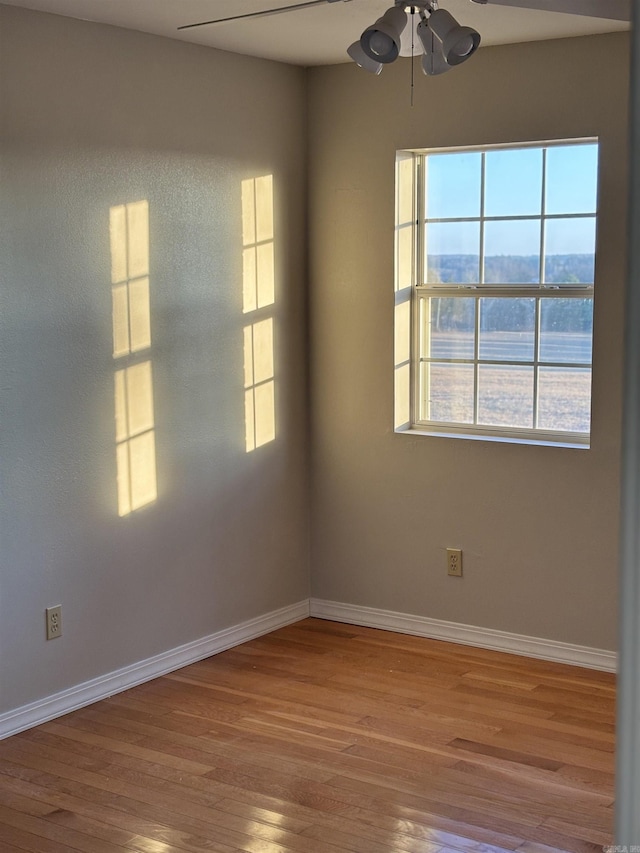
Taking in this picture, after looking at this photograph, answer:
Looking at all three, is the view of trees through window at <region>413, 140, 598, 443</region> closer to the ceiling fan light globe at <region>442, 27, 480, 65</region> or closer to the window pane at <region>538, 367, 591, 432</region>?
the window pane at <region>538, 367, 591, 432</region>

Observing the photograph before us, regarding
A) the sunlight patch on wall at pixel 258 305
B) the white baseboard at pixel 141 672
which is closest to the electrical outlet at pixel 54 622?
the white baseboard at pixel 141 672

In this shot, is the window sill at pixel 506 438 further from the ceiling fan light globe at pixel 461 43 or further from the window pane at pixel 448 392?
the ceiling fan light globe at pixel 461 43

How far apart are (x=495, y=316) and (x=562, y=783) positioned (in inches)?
84.2

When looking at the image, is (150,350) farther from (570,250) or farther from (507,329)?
(570,250)

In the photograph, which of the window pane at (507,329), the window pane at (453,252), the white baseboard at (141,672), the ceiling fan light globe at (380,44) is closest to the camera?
the ceiling fan light globe at (380,44)

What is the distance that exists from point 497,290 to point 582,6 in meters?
1.35

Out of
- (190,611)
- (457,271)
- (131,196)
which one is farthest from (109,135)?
(190,611)

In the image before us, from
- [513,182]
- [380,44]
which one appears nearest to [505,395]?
[513,182]

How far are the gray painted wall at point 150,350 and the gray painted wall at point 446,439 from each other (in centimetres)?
18

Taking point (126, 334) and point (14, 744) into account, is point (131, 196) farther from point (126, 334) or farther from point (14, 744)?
point (14, 744)

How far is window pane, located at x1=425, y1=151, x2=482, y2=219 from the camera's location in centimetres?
460

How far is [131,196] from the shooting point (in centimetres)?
403

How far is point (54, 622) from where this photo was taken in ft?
12.6

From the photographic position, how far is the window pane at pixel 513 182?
4.44m
